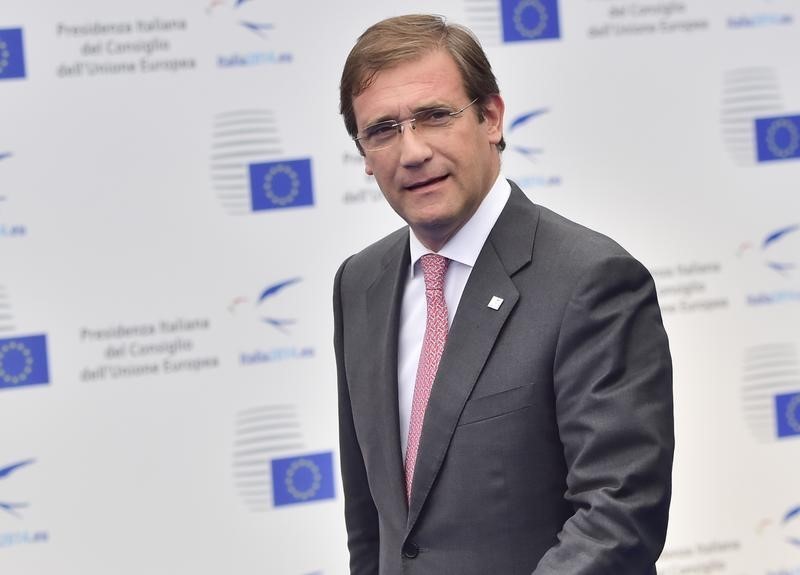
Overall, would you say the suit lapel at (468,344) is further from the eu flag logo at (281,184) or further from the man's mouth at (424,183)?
the eu flag logo at (281,184)

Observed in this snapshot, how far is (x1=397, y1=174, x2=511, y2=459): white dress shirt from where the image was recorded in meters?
1.84

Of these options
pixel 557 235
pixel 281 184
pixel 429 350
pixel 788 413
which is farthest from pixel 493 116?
pixel 788 413

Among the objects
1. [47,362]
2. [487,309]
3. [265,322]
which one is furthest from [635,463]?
[47,362]

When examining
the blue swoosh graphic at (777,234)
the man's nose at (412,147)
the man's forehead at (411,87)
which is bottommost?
the blue swoosh graphic at (777,234)

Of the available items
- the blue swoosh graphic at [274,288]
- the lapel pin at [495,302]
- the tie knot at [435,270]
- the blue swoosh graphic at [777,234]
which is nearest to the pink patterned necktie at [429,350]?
the tie knot at [435,270]

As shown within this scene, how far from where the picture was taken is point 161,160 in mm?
3418

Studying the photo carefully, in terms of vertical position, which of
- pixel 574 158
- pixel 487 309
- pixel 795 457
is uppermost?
pixel 574 158

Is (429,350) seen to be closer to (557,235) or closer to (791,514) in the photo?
(557,235)

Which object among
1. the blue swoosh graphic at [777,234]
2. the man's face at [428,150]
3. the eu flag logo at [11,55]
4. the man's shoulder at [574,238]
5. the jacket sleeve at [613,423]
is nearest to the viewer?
the jacket sleeve at [613,423]

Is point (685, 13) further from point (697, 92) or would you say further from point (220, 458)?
point (220, 458)

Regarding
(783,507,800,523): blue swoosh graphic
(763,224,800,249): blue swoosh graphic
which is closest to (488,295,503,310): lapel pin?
(763,224,800,249): blue swoosh graphic

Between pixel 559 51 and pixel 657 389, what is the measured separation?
2338 mm

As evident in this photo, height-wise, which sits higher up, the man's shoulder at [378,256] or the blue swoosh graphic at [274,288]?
the man's shoulder at [378,256]

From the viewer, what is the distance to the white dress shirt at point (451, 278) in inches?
72.3
